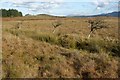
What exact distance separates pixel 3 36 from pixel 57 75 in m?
3.12

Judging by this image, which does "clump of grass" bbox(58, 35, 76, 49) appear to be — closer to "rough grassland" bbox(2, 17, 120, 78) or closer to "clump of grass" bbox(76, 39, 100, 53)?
"rough grassland" bbox(2, 17, 120, 78)

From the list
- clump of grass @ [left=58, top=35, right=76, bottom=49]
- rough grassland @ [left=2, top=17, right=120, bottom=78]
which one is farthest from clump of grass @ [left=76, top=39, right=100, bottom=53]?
clump of grass @ [left=58, top=35, right=76, bottom=49]

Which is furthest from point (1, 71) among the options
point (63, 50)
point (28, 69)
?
point (63, 50)

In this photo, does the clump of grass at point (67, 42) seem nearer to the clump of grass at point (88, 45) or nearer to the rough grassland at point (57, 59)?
the rough grassland at point (57, 59)

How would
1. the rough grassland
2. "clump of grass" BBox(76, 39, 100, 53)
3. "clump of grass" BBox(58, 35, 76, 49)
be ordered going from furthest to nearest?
"clump of grass" BBox(58, 35, 76, 49), "clump of grass" BBox(76, 39, 100, 53), the rough grassland

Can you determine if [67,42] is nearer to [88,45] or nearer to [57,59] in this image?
[88,45]

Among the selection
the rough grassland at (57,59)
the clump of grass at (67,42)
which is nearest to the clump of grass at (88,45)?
the rough grassland at (57,59)

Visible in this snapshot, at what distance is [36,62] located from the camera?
37.3 feet

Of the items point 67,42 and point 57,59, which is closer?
point 57,59

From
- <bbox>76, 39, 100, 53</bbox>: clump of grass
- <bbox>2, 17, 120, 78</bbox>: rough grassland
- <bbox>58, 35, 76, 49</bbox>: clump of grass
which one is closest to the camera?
<bbox>2, 17, 120, 78</bbox>: rough grassland

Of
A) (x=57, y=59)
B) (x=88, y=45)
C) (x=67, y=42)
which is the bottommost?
(x=57, y=59)

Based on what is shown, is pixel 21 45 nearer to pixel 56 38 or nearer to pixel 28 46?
pixel 28 46

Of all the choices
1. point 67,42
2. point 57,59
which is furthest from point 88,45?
point 57,59

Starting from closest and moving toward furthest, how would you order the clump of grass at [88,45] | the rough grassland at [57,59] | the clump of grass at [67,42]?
the rough grassland at [57,59] < the clump of grass at [88,45] < the clump of grass at [67,42]
